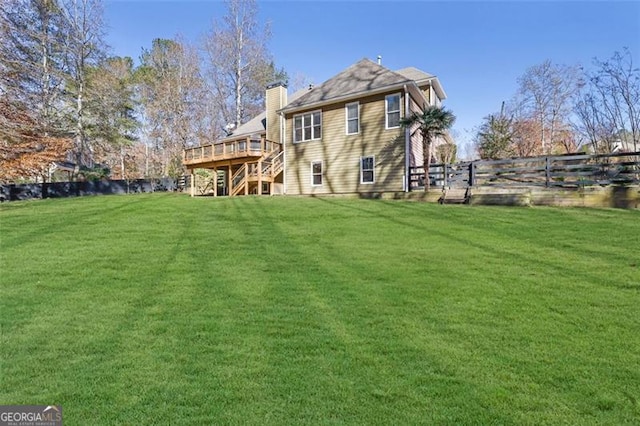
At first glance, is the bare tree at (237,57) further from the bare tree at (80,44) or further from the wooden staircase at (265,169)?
the wooden staircase at (265,169)

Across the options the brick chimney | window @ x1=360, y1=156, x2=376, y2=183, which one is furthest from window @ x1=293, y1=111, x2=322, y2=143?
window @ x1=360, y1=156, x2=376, y2=183

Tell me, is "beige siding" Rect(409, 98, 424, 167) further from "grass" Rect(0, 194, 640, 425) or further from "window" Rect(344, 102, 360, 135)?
"grass" Rect(0, 194, 640, 425)

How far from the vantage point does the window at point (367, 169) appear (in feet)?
50.7

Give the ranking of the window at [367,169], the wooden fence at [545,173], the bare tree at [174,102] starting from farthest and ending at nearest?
the bare tree at [174,102] → the window at [367,169] → the wooden fence at [545,173]

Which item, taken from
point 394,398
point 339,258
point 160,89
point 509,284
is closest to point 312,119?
point 339,258

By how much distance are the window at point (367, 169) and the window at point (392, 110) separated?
160 centimetres

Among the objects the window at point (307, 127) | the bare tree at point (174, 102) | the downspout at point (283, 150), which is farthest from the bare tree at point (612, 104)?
the bare tree at point (174, 102)

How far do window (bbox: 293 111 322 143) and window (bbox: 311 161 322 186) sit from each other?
1275 millimetres

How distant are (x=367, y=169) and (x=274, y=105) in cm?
778

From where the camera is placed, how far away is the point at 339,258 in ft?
18.1

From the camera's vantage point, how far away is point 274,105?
66.2 feet

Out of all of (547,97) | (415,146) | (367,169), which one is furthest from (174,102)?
(547,97)

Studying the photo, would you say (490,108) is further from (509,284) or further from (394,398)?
(394,398)

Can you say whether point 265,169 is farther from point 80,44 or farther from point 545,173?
point 80,44
